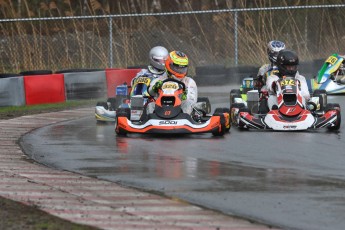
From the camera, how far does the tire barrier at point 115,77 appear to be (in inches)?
835

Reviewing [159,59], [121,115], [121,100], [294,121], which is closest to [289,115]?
[294,121]

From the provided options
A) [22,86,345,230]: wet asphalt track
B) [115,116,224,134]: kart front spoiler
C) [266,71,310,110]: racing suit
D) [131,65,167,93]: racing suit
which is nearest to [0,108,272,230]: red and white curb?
[22,86,345,230]: wet asphalt track

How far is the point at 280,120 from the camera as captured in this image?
1423 cm

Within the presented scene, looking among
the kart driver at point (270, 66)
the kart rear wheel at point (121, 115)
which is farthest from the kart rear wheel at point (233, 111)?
the kart rear wheel at point (121, 115)

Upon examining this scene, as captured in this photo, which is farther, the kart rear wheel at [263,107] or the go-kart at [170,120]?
the kart rear wheel at [263,107]

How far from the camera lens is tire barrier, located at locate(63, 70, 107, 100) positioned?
20531mm

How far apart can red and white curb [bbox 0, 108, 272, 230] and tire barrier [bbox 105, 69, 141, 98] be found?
1018cm

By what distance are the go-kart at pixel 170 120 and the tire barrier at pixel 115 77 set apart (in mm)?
6997

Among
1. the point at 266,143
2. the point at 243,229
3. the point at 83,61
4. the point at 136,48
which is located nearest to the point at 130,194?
the point at 243,229

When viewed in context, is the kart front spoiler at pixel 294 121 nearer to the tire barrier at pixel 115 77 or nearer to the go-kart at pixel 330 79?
the go-kart at pixel 330 79

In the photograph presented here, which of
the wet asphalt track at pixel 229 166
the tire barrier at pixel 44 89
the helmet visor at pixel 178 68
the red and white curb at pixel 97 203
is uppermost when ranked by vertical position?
the helmet visor at pixel 178 68

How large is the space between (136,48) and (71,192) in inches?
724

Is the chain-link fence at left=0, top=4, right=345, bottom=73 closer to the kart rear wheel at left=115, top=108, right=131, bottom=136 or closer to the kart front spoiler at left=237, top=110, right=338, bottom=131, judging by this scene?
the kart rear wheel at left=115, top=108, right=131, bottom=136

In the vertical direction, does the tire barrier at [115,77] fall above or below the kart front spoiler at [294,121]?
above
